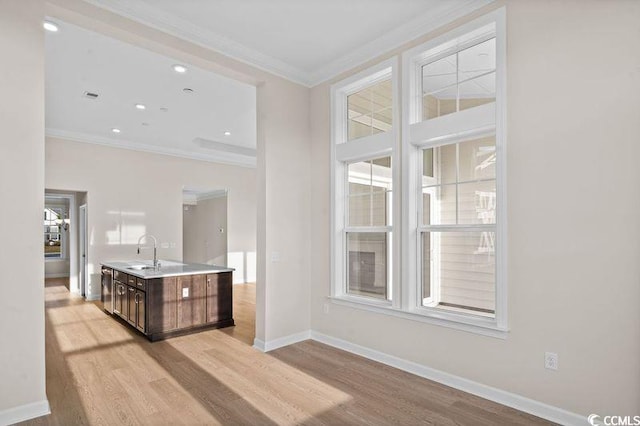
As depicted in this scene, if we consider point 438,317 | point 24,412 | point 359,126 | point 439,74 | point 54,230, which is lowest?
point 24,412

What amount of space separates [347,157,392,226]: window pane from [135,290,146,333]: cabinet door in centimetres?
268

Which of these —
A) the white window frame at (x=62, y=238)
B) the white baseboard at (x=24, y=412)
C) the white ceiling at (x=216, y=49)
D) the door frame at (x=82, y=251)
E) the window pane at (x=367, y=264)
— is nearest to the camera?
the white baseboard at (x=24, y=412)

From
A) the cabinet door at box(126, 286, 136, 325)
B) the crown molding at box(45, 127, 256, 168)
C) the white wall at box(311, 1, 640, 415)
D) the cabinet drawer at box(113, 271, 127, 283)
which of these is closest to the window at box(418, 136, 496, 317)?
the white wall at box(311, 1, 640, 415)

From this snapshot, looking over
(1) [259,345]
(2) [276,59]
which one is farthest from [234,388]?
(2) [276,59]

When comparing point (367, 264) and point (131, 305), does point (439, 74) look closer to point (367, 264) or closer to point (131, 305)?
point (367, 264)

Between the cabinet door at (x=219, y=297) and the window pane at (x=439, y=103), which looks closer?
the window pane at (x=439, y=103)

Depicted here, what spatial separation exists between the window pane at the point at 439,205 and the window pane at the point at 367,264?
572mm

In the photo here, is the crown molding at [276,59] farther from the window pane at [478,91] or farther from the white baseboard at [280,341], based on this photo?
the white baseboard at [280,341]

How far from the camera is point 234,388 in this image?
3.06 m

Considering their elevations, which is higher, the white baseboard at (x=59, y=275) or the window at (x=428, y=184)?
the window at (x=428, y=184)

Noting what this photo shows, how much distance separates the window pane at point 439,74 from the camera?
325 centimetres

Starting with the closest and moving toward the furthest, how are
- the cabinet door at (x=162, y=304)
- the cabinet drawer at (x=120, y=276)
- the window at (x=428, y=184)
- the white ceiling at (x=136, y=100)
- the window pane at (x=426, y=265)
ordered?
1. the window at (x=428, y=184)
2. the window pane at (x=426, y=265)
3. the white ceiling at (x=136, y=100)
4. the cabinet door at (x=162, y=304)
5. the cabinet drawer at (x=120, y=276)

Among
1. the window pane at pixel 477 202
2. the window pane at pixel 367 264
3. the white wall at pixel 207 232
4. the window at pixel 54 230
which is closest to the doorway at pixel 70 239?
the window at pixel 54 230

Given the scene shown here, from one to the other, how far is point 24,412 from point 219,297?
2534 millimetres
